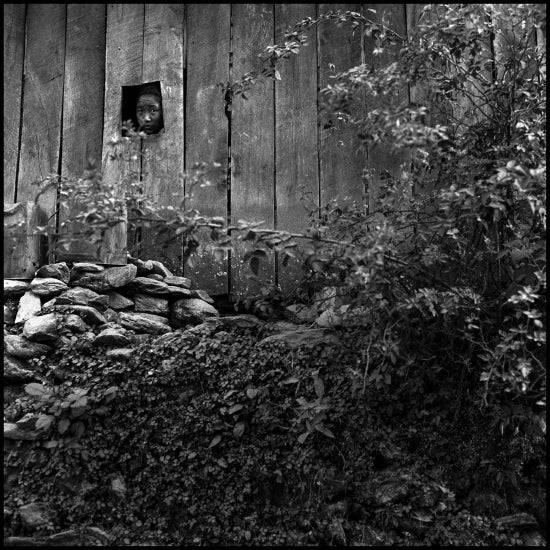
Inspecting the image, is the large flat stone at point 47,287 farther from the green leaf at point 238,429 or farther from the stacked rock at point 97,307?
the green leaf at point 238,429

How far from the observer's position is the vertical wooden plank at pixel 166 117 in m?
5.23

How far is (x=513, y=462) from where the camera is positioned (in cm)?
368

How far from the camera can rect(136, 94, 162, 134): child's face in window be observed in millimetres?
5301

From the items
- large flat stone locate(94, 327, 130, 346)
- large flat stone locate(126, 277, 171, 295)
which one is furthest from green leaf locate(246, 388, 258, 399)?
large flat stone locate(126, 277, 171, 295)

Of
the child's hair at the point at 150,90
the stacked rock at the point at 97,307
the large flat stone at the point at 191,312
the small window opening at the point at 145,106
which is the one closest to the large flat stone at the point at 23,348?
the stacked rock at the point at 97,307

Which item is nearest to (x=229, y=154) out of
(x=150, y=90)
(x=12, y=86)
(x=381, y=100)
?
(x=150, y=90)

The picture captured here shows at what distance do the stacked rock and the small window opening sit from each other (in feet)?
3.30

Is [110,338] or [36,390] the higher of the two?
[110,338]

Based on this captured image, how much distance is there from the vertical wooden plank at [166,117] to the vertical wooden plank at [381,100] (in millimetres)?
1305

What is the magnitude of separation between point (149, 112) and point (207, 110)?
404 millimetres

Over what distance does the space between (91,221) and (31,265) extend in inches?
68.8

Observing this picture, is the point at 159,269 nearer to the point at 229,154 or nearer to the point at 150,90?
the point at 229,154

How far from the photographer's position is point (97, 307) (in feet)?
15.2

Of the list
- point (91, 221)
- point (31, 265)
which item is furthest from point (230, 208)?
point (91, 221)
